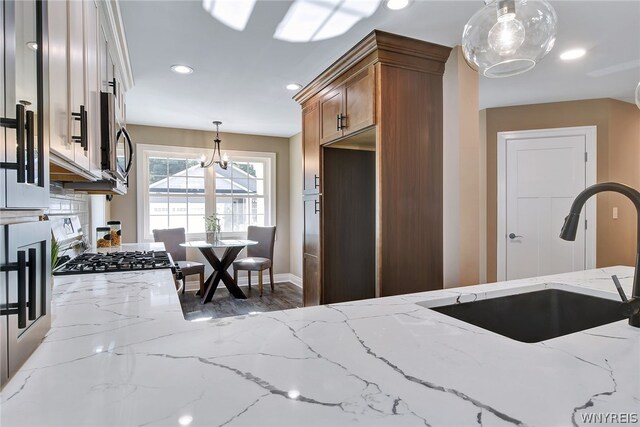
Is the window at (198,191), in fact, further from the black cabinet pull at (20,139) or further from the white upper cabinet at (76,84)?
the black cabinet pull at (20,139)

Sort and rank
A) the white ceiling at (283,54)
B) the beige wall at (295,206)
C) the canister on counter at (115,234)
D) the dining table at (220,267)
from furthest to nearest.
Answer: the beige wall at (295,206) < the dining table at (220,267) < the canister on counter at (115,234) < the white ceiling at (283,54)

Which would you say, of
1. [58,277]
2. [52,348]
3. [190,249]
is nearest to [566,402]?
[52,348]

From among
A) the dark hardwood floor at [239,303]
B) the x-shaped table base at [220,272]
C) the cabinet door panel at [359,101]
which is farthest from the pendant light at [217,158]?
the cabinet door panel at [359,101]

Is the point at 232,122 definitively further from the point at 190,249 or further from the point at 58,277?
the point at 58,277

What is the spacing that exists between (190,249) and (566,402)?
5169 millimetres

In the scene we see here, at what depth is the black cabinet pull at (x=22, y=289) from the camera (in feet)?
2.03

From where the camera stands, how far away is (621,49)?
255cm

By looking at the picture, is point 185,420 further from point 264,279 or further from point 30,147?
point 264,279

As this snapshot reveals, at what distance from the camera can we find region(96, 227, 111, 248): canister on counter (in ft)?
10.3

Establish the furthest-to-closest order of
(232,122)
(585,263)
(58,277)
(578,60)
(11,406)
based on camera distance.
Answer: (232,122)
(585,263)
(578,60)
(58,277)
(11,406)

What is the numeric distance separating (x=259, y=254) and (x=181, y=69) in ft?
9.95

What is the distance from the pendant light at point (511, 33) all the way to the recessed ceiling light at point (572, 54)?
1.68 meters

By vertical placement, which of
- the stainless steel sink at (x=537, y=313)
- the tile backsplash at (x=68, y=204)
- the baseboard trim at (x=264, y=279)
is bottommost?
the baseboard trim at (x=264, y=279)

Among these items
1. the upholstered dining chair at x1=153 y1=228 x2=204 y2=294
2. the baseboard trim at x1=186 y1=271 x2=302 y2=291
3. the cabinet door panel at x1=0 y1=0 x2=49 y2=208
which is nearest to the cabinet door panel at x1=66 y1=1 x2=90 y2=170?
the cabinet door panel at x1=0 y1=0 x2=49 y2=208
